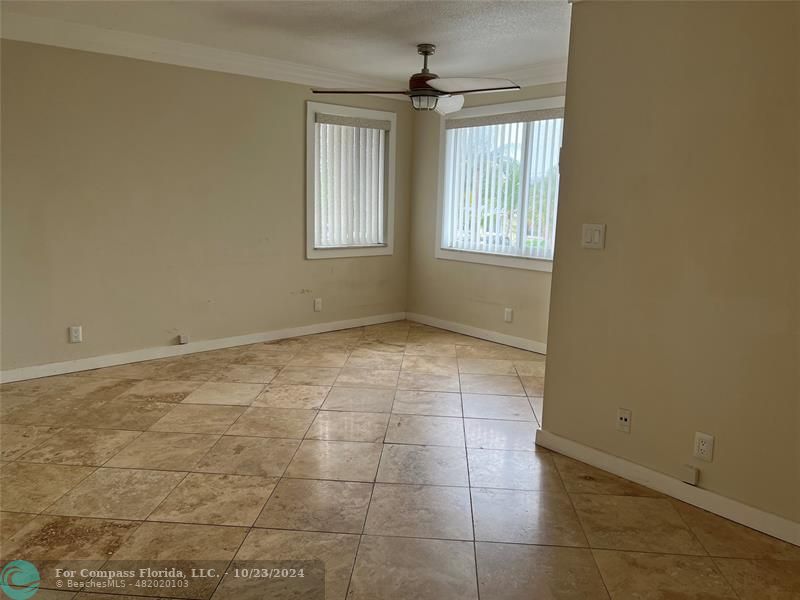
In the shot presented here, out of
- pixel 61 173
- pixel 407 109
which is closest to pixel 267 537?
pixel 61 173

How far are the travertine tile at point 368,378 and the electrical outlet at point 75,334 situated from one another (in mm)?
2022

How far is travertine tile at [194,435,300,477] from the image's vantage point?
2.93 m

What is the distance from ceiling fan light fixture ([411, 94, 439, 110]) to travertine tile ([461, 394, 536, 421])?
6.68ft

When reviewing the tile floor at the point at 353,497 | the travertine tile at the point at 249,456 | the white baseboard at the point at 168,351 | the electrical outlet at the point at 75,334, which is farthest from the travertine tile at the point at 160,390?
the travertine tile at the point at 249,456

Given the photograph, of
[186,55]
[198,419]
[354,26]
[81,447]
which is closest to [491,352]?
[198,419]

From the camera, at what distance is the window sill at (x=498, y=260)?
17.0 feet

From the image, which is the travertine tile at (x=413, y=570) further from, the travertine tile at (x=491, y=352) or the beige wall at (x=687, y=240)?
the travertine tile at (x=491, y=352)

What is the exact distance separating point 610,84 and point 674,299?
1.09m

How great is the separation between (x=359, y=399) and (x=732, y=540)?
235cm

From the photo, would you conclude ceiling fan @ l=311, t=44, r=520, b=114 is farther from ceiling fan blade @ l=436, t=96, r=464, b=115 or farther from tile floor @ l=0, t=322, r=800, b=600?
tile floor @ l=0, t=322, r=800, b=600

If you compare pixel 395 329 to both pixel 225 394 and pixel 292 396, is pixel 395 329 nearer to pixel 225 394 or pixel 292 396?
pixel 292 396

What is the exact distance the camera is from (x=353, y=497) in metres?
2.68

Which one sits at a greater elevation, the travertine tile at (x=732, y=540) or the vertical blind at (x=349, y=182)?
the vertical blind at (x=349, y=182)

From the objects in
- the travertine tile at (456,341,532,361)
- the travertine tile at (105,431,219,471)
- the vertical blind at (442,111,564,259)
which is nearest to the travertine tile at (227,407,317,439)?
the travertine tile at (105,431,219,471)
